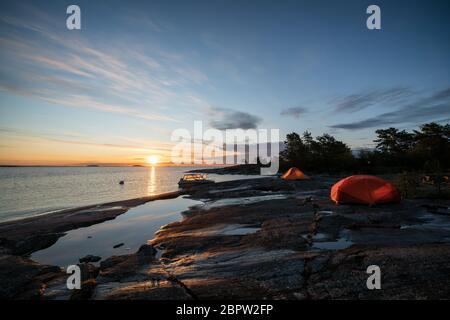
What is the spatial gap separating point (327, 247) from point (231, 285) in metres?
4.19

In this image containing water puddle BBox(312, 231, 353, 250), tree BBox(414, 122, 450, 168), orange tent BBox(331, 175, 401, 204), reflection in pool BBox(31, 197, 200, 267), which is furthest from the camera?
tree BBox(414, 122, 450, 168)

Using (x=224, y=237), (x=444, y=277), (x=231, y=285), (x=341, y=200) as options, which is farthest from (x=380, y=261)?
(x=341, y=200)

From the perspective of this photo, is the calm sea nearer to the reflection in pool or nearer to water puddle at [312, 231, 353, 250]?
the reflection in pool

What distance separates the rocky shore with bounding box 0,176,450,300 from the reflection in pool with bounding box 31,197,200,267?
106 cm

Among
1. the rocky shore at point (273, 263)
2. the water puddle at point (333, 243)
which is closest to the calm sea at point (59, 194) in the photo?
the rocky shore at point (273, 263)

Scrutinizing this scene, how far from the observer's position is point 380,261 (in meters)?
6.74

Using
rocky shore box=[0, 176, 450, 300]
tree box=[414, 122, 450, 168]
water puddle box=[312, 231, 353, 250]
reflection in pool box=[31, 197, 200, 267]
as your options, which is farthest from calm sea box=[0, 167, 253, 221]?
tree box=[414, 122, 450, 168]

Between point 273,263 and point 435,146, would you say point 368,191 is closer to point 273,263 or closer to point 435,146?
point 273,263

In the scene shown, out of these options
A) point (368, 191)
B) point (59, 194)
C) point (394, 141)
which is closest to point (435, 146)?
point (394, 141)

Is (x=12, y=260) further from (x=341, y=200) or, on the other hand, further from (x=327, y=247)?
(x=341, y=200)

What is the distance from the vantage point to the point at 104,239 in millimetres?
13758

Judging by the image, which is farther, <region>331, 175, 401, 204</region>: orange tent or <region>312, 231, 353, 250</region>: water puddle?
<region>331, 175, 401, 204</region>: orange tent

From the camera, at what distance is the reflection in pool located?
11.1 m

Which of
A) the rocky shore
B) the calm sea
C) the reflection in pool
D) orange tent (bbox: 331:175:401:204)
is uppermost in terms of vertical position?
orange tent (bbox: 331:175:401:204)
